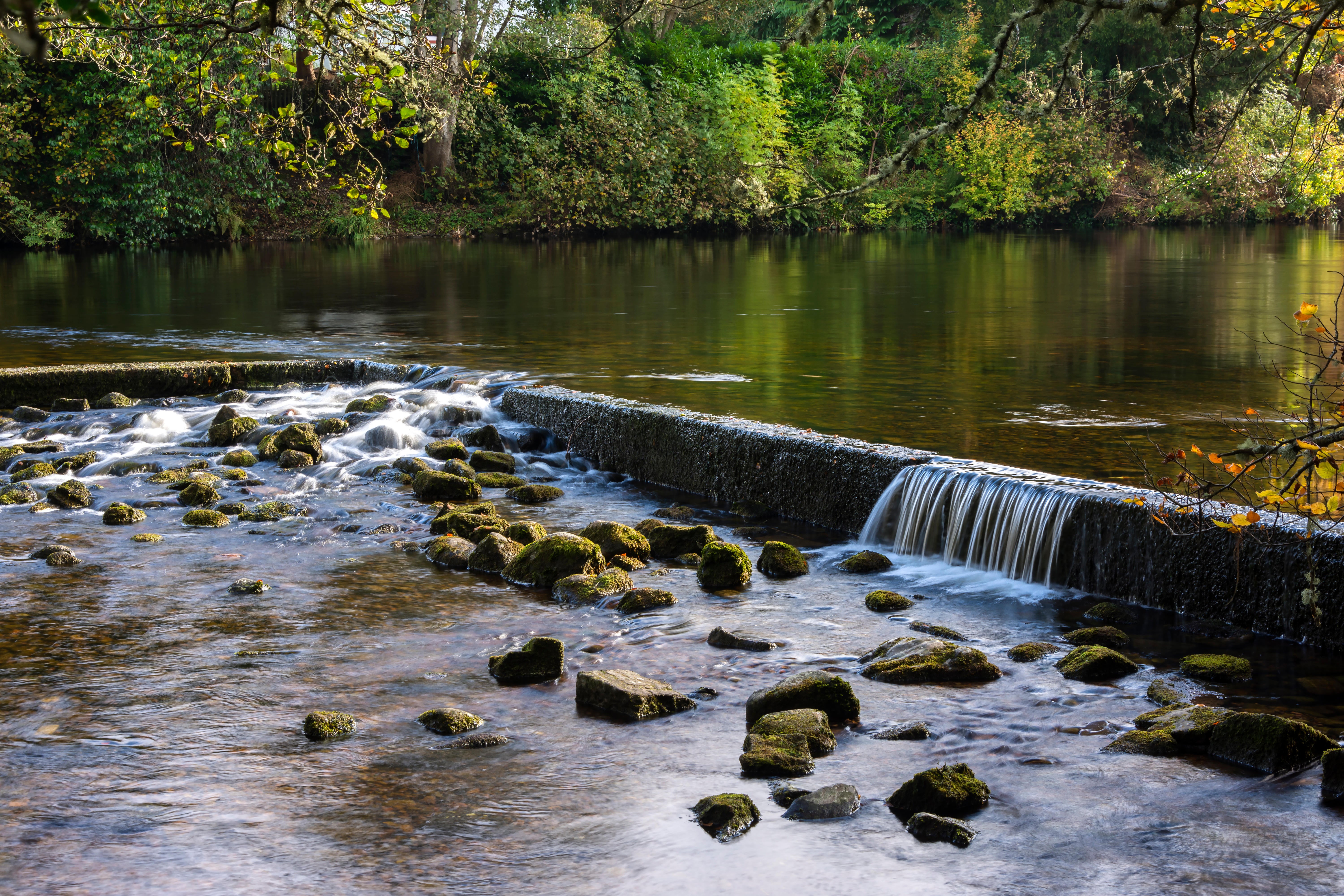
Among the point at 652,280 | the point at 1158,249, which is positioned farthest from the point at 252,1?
the point at 1158,249

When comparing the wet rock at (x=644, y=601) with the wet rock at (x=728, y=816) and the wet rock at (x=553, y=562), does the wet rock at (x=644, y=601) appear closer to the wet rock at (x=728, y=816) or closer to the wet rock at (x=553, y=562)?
the wet rock at (x=553, y=562)

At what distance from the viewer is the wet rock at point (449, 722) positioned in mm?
5168

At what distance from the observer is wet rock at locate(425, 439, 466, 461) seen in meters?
10.8

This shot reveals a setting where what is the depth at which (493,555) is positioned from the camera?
761 centimetres

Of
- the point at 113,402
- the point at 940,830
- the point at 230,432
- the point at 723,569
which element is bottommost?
the point at 940,830

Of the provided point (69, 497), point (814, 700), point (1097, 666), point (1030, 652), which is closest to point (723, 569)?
point (1030, 652)

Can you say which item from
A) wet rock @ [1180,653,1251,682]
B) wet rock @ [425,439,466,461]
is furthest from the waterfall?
wet rock @ [425,439,466,461]

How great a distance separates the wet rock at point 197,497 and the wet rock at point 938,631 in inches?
214

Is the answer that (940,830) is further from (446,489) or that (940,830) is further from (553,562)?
(446,489)

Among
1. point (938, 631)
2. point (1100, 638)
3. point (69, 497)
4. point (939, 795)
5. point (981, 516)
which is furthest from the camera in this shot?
point (69, 497)

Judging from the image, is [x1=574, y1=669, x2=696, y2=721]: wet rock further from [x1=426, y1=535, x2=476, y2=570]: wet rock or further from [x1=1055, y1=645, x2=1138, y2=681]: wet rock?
[x1=426, y1=535, x2=476, y2=570]: wet rock

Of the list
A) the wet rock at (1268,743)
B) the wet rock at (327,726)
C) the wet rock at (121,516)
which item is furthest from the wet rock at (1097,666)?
the wet rock at (121,516)

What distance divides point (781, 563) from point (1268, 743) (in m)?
3.28

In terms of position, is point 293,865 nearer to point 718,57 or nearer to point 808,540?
point 808,540
